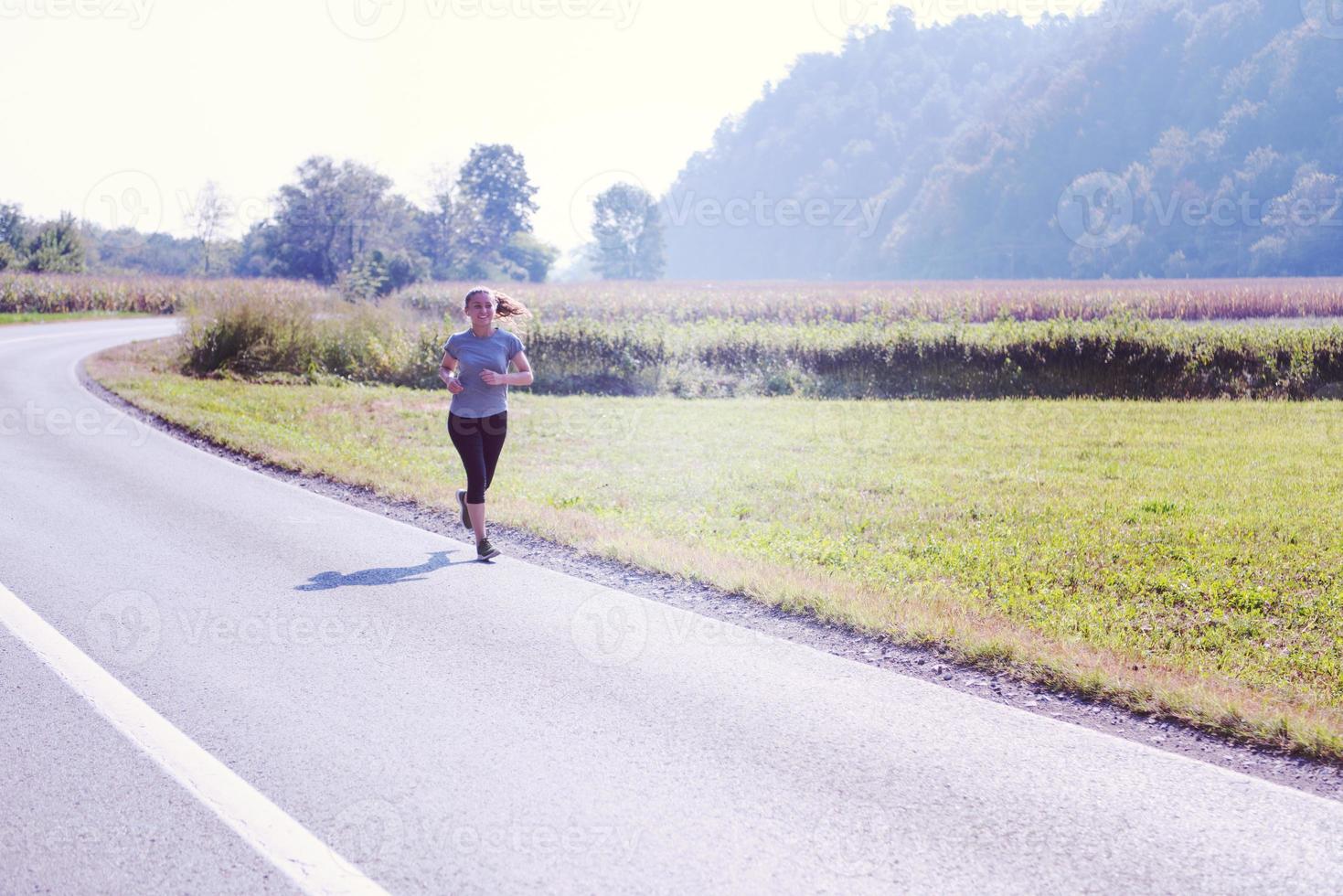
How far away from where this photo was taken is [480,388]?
8094mm

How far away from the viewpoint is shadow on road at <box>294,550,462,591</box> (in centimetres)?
727

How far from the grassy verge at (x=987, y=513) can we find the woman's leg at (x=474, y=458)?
3.11 ft

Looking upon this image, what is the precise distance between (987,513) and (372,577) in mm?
6222

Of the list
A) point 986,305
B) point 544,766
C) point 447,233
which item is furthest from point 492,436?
point 447,233

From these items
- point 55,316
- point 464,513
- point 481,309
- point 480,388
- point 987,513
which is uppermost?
point 481,309

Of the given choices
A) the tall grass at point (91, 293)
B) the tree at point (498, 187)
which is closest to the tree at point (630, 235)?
the tree at point (498, 187)

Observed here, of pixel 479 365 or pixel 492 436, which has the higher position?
pixel 479 365

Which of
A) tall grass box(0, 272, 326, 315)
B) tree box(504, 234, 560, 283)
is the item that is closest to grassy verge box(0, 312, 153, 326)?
tall grass box(0, 272, 326, 315)

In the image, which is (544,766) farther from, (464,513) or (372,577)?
(464,513)

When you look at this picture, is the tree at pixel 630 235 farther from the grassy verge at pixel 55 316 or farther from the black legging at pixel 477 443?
the black legging at pixel 477 443

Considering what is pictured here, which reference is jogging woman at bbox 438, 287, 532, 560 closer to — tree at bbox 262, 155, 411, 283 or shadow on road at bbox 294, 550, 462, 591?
shadow on road at bbox 294, 550, 462, 591

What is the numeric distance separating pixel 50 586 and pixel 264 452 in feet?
22.6

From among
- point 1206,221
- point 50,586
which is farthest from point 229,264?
point 50,586

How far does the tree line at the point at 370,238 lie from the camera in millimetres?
76562
